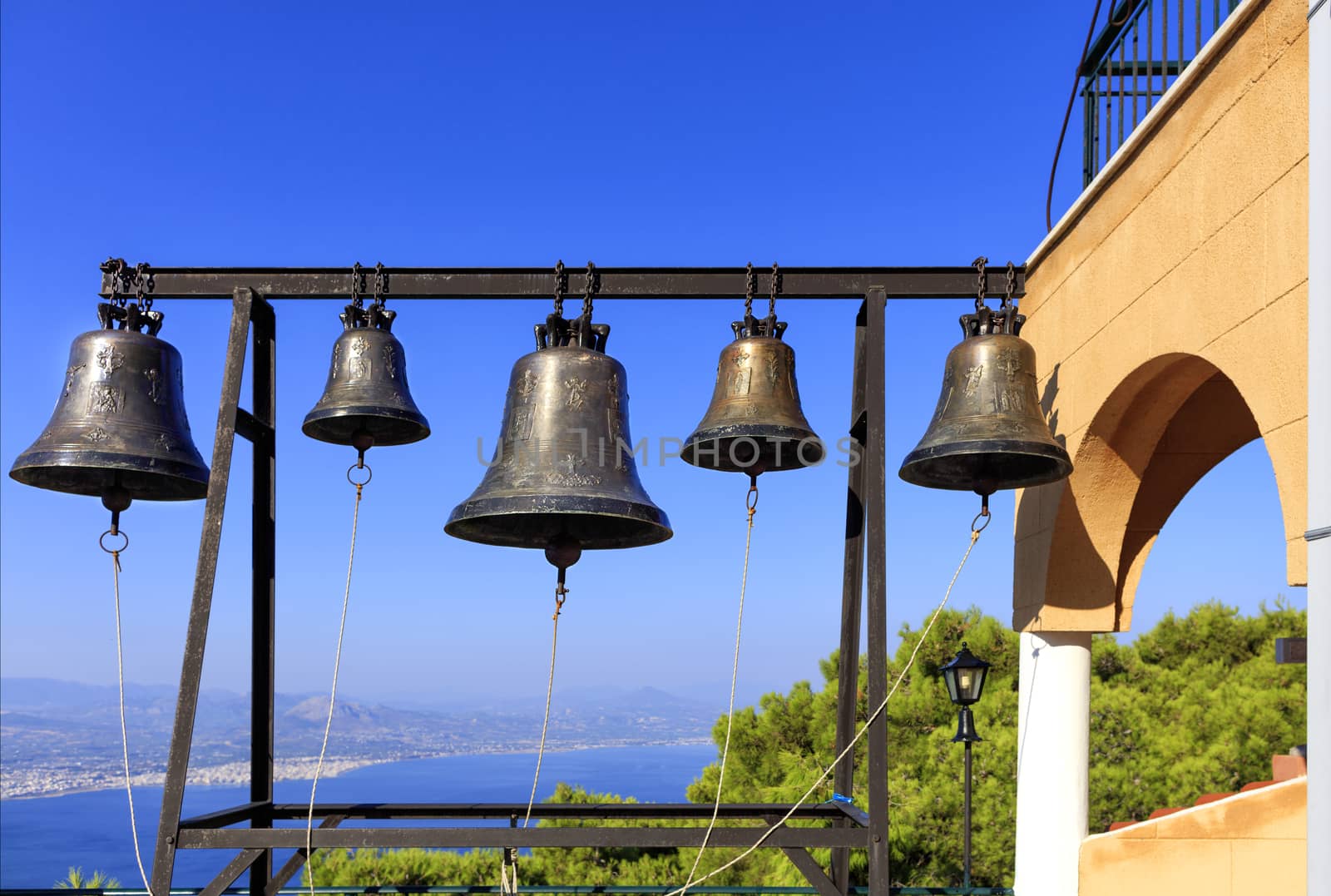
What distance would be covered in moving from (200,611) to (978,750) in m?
12.7

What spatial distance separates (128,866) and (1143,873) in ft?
282

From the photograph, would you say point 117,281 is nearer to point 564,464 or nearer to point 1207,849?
point 564,464

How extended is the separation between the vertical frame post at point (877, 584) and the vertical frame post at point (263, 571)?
7.82ft

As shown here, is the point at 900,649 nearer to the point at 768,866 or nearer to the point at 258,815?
the point at 768,866

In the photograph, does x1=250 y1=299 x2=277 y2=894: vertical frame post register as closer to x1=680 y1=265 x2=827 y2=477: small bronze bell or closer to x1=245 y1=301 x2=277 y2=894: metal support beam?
x1=245 y1=301 x2=277 y2=894: metal support beam

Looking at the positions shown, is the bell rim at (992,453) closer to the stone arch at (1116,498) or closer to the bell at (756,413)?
the bell at (756,413)

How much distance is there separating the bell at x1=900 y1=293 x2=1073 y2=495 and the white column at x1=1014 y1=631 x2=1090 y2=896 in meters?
1.29

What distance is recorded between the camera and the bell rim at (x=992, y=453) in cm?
420

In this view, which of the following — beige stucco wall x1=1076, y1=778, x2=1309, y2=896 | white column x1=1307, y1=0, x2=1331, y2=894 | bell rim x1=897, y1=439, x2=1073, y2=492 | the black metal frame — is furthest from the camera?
beige stucco wall x1=1076, y1=778, x2=1309, y2=896

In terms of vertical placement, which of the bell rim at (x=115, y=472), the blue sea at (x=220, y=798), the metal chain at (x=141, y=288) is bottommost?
the blue sea at (x=220, y=798)

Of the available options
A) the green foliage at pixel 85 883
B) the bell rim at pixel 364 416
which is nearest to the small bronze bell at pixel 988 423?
the bell rim at pixel 364 416

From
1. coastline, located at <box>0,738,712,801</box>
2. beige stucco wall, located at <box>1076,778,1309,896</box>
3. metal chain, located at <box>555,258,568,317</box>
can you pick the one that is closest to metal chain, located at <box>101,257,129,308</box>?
metal chain, located at <box>555,258,568,317</box>

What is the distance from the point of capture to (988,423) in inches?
169

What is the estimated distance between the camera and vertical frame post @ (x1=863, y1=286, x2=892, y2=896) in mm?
4031
